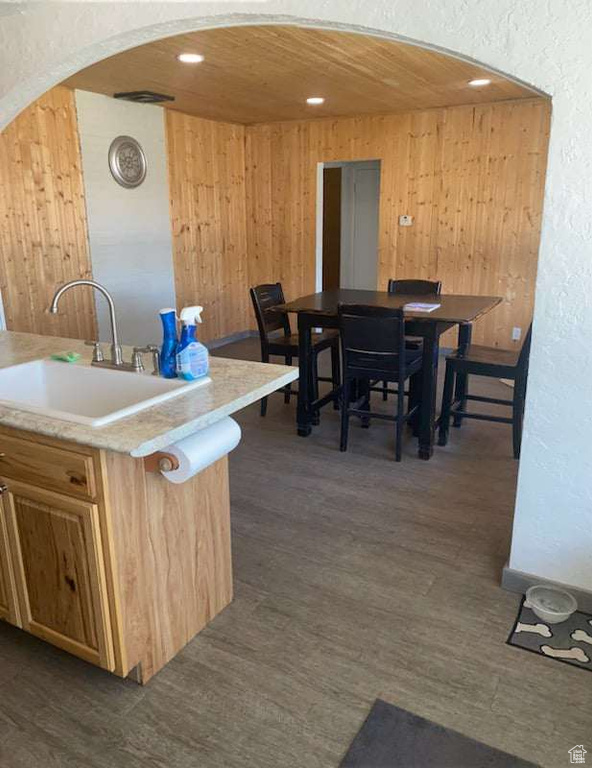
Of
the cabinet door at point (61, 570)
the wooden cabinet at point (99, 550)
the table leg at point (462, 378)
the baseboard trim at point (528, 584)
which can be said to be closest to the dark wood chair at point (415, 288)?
the table leg at point (462, 378)

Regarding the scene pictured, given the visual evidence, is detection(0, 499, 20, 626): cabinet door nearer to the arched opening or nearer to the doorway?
the arched opening

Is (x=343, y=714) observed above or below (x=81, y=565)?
below

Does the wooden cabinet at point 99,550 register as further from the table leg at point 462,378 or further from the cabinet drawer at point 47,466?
the table leg at point 462,378

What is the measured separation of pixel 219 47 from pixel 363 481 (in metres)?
2.62

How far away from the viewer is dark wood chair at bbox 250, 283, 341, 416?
159 inches

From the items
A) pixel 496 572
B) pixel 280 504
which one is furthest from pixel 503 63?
pixel 280 504

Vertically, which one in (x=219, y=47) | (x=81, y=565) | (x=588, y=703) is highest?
(x=219, y=47)

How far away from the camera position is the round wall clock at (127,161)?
4.95 metres

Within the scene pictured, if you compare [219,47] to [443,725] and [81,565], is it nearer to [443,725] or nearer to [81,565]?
[81,565]

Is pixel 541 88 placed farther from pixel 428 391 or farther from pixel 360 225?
pixel 360 225

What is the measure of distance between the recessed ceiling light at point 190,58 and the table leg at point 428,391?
2164 mm

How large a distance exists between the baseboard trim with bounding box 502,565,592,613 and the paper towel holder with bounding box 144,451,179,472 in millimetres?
1409

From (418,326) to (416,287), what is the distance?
3.65ft

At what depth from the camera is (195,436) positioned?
1.74m
